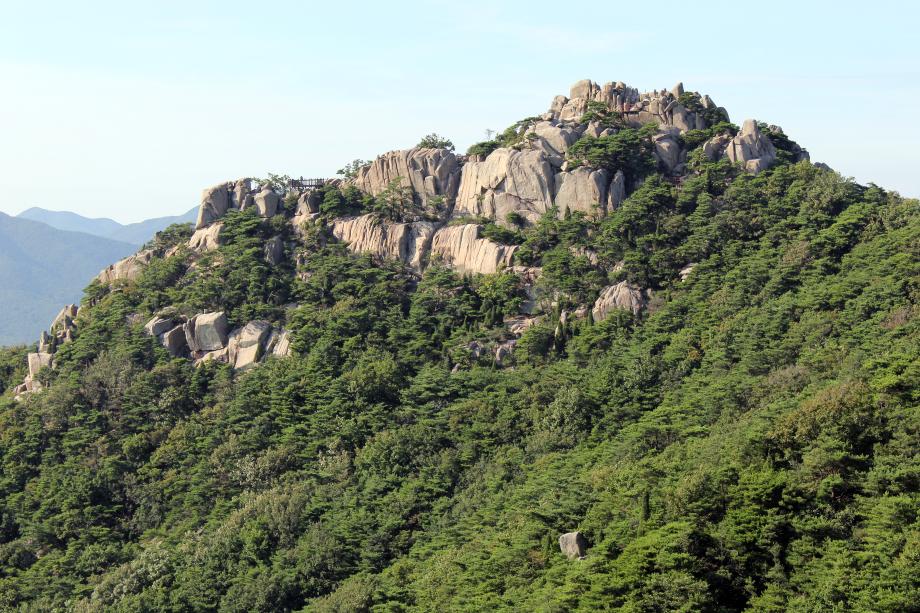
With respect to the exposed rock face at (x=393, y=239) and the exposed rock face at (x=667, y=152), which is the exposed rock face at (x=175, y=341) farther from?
the exposed rock face at (x=667, y=152)

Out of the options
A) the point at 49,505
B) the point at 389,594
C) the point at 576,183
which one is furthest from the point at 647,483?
the point at 49,505

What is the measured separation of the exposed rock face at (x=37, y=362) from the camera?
70625 millimetres

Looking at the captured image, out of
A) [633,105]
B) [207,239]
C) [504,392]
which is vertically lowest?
[504,392]

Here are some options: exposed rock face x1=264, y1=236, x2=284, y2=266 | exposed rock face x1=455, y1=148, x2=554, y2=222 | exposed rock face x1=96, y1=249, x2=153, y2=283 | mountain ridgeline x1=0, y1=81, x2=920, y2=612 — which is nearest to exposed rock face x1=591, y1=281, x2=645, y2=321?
mountain ridgeline x1=0, y1=81, x2=920, y2=612

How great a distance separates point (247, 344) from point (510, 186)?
19457 mm

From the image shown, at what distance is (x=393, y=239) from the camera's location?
70.9 meters

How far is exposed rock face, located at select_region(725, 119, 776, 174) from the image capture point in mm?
67125

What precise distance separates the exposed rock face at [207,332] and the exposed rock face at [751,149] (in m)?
33.5

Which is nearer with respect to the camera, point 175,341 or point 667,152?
point 175,341

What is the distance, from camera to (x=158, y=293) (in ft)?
233

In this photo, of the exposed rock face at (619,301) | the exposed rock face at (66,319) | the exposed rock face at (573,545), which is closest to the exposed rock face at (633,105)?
the exposed rock face at (619,301)

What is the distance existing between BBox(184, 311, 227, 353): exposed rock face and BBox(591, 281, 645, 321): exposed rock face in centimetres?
2344

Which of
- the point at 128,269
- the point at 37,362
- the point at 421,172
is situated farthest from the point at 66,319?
the point at 421,172

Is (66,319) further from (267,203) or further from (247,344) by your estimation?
(267,203)
